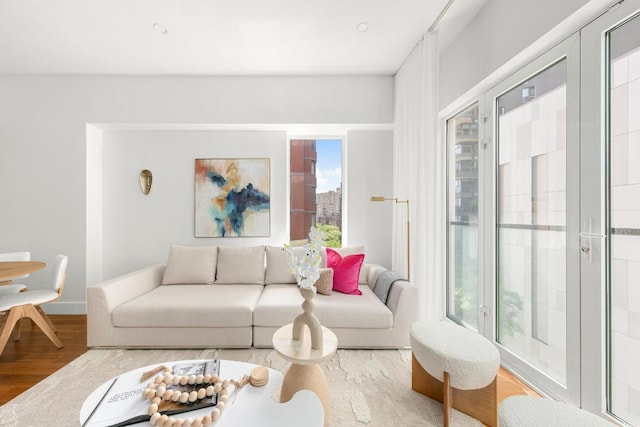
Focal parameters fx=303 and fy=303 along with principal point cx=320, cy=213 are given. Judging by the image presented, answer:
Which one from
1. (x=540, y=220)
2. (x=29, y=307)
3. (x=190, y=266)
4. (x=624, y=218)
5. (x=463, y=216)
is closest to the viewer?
(x=624, y=218)

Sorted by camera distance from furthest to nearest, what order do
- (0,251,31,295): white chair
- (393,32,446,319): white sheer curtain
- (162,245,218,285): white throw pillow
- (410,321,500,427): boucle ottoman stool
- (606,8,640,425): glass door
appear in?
(162,245,218,285): white throw pillow → (0,251,31,295): white chair → (393,32,446,319): white sheer curtain → (410,321,500,427): boucle ottoman stool → (606,8,640,425): glass door

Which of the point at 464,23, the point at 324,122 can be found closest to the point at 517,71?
the point at 464,23

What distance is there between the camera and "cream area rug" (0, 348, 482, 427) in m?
1.74

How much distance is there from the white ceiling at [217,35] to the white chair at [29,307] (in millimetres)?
2033

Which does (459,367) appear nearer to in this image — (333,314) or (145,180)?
(333,314)

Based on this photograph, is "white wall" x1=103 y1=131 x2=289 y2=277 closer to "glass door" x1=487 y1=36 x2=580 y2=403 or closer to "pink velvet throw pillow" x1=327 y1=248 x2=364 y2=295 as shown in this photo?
"pink velvet throw pillow" x1=327 y1=248 x2=364 y2=295

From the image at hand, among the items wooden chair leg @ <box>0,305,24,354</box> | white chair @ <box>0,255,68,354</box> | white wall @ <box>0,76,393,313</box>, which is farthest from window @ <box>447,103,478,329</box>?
wooden chair leg @ <box>0,305,24,354</box>

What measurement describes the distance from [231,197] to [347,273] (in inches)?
67.5

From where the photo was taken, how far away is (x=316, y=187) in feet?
12.7

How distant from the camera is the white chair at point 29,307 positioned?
241cm

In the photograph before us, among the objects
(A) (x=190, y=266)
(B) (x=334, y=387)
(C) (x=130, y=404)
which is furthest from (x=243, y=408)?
(A) (x=190, y=266)

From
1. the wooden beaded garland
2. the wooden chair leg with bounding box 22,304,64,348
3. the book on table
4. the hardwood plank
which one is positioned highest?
the wooden beaded garland

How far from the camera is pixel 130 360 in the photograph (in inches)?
94.0

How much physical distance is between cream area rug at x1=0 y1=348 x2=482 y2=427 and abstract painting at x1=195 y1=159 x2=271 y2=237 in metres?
1.50
